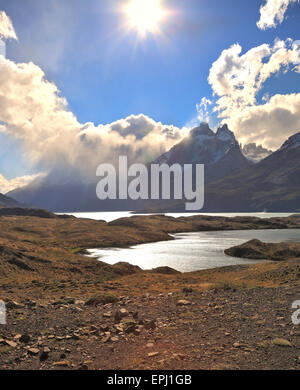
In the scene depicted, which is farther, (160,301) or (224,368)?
(160,301)

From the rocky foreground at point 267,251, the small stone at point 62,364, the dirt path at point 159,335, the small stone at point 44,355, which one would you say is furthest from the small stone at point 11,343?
the rocky foreground at point 267,251

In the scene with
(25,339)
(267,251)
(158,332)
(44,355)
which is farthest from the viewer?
(267,251)

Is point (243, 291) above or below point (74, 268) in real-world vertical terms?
above

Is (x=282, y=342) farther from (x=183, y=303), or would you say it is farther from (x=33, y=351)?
(x=33, y=351)

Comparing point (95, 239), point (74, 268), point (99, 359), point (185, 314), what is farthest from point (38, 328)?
point (95, 239)

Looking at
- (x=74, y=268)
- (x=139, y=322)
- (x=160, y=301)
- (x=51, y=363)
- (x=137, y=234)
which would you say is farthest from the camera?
(x=137, y=234)

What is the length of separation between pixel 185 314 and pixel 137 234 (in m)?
133

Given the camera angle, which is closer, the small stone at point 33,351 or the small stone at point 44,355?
the small stone at point 44,355

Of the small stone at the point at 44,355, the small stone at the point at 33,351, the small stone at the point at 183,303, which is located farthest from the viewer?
the small stone at the point at 183,303

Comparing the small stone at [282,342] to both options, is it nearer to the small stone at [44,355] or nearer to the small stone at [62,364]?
the small stone at [62,364]

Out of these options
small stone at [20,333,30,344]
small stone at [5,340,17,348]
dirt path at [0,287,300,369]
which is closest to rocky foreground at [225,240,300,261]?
dirt path at [0,287,300,369]

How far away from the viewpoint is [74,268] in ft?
167

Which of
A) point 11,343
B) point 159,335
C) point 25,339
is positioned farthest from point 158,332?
point 11,343
